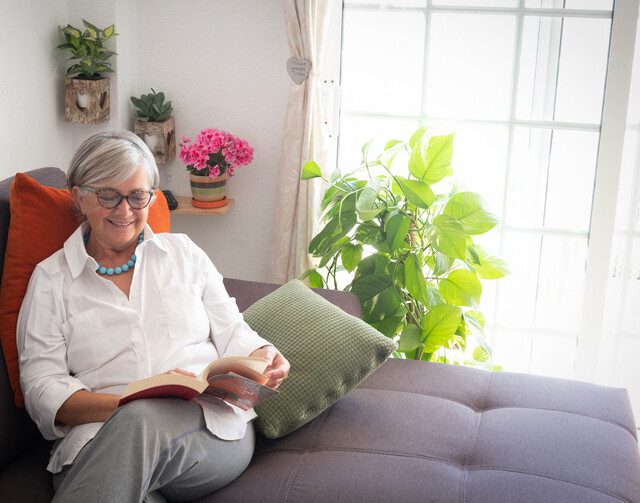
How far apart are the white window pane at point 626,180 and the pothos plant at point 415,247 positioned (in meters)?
0.61

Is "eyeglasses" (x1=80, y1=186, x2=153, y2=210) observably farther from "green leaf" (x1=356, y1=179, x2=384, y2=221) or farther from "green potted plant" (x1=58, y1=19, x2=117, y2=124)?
"green potted plant" (x1=58, y1=19, x2=117, y2=124)

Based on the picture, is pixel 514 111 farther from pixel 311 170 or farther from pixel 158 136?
pixel 158 136

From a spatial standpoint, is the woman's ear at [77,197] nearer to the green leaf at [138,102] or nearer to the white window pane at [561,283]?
the green leaf at [138,102]

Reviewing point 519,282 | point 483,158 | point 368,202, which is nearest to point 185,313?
point 368,202

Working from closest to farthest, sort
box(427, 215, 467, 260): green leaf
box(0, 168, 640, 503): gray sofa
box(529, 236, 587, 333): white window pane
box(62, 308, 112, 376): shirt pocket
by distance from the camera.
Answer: box(0, 168, 640, 503): gray sofa
box(62, 308, 112, 376): shirt pocket
box(427, 215, 467, 260): green leaf
box(529, 236, 587, 333): white window pane

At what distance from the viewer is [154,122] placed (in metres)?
3.37

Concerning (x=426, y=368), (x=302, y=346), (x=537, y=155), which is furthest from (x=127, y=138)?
(x=537, y=155)

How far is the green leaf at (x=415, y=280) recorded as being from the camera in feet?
9.39

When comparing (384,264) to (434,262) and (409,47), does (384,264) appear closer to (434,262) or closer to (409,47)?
(434,262)

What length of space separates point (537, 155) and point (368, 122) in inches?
27.2

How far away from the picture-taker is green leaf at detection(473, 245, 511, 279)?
303cm

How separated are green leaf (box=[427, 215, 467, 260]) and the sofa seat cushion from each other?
477 mm

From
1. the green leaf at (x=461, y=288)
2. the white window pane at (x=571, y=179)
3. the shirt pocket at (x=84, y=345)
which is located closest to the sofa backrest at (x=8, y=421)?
the shirt pocket at (x=84, y=345)

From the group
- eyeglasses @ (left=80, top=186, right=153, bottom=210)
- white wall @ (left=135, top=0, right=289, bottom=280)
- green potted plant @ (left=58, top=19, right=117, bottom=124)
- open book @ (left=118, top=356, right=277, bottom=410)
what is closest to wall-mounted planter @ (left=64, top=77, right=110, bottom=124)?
green potted plant @ (left=58, top=19, right=117, bottom=124)
